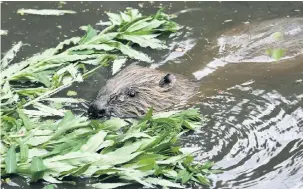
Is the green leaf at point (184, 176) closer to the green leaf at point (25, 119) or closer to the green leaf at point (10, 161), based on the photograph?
the green leaf at point (10, 161)

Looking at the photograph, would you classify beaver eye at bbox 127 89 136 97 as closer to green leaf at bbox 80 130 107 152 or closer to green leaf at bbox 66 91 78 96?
green leaf at bbox 66 91 78 96

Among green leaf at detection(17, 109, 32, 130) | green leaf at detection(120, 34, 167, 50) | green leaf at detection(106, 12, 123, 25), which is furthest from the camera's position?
green leaf at detection(106, 12, 123, 25)

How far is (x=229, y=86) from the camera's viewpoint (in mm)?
6223

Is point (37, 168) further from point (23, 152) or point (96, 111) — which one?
point (96, 111)

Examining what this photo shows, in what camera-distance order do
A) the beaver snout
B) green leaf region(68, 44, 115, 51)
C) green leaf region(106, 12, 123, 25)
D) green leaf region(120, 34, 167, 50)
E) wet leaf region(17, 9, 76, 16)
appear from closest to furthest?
the beaver snout, green leaf region(68, 44, 115, 51), green leaf region(120, 34, 167, 50), green leaf region(106, 12, 123, 25), wet leaf region(17, 9, 76, 16)

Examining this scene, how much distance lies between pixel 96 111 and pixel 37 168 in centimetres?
112

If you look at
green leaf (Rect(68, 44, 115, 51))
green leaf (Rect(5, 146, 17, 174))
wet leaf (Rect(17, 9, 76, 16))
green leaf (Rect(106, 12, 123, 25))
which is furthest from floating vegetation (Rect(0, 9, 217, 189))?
wet leaf (Rect(17, 9, 76, 16))

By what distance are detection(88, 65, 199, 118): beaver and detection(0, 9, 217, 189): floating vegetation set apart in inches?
8.8

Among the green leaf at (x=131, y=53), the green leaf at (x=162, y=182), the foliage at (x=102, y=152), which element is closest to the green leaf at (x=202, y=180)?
the foliage at (x=102, y=152)

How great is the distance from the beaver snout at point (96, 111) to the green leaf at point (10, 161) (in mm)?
1054

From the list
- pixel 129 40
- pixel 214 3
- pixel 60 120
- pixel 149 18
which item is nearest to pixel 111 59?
pixel 129 40

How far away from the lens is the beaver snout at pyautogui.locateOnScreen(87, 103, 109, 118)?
219 inches

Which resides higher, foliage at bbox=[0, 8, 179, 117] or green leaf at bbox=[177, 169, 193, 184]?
foliage at bbox=[0, 8, 179, 117]

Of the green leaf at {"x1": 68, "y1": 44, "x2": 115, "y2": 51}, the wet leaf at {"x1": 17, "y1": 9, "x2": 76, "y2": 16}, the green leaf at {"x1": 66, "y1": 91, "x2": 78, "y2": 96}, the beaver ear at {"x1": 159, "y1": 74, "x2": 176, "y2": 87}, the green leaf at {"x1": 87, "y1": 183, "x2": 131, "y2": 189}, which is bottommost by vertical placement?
the green leaf at {"x1": 87, "y1": 183, "x2": 131, "y2": 189}
